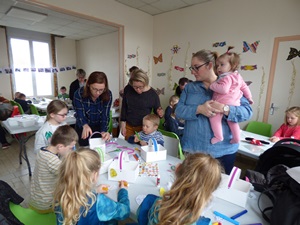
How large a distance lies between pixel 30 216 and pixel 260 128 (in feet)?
10.4

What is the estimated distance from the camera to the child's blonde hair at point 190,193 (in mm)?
782

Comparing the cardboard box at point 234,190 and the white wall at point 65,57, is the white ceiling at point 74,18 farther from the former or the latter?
the cardboard box at point 234,190

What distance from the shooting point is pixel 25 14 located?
13.9ft

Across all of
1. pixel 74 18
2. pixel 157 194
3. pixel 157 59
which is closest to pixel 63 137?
pixel 157 194

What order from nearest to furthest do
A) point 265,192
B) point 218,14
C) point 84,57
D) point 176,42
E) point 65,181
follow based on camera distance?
point 65,181 → point 265,192 → point 218,14 → point 176,42 → point 84,57

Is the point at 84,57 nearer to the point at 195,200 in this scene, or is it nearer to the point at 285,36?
the point at 285,36

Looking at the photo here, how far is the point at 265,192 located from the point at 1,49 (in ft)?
24.2

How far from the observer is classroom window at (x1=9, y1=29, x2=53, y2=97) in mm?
6238

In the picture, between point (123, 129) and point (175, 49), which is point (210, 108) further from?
point (175, 49)

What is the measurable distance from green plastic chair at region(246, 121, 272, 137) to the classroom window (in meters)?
6.71

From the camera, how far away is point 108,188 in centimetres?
120

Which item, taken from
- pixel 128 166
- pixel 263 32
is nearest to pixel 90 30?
pixel 263 32

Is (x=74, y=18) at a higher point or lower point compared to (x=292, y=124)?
higher

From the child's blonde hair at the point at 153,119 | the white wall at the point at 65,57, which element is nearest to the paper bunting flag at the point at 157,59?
the child's blonde hair at the point at 153,119
